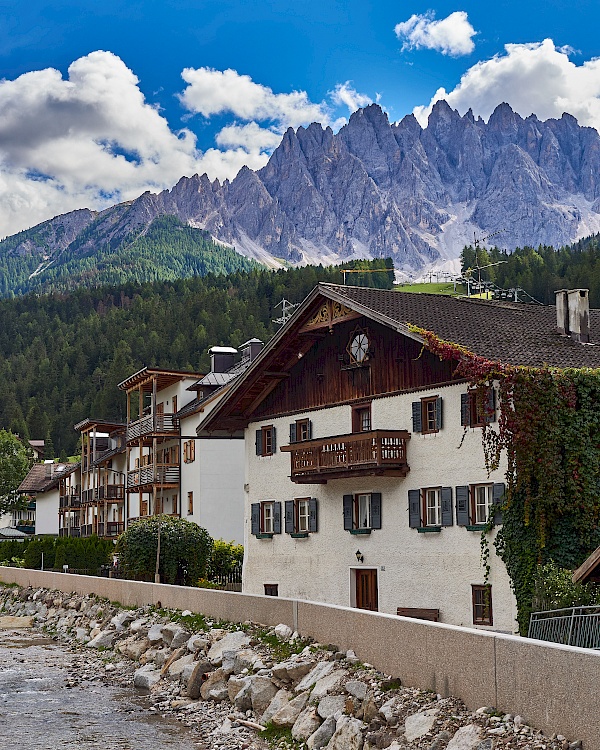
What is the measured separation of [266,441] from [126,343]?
124 metres

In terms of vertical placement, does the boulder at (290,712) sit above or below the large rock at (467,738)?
below

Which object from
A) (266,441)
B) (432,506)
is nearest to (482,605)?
(432,506)

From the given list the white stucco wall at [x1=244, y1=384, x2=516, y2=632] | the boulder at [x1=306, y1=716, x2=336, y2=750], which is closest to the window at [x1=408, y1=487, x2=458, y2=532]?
the white stucco wall at [x1=244, y1=384, x2=516, y2=632]

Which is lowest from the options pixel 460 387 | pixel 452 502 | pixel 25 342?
pixel 452 502

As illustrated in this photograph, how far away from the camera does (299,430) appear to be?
39344mm

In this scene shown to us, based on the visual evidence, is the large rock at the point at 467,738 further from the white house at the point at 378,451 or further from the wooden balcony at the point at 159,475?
the wooden balcony at the point at 159,475

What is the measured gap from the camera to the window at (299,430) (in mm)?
39000

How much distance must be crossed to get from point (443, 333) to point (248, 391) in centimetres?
1020

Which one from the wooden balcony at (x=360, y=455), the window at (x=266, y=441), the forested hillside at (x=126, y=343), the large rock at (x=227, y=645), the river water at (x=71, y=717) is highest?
the forested hillside at (x=126, y=343)

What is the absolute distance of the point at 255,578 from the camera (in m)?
41.2

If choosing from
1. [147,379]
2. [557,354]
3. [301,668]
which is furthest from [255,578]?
[147,379]

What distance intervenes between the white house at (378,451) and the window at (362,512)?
0.04 meters

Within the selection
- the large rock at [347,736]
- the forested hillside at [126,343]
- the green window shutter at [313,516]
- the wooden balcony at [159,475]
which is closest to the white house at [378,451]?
the green window shutter at [313,516]

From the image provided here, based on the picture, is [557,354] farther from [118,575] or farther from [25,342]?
[25,342]
